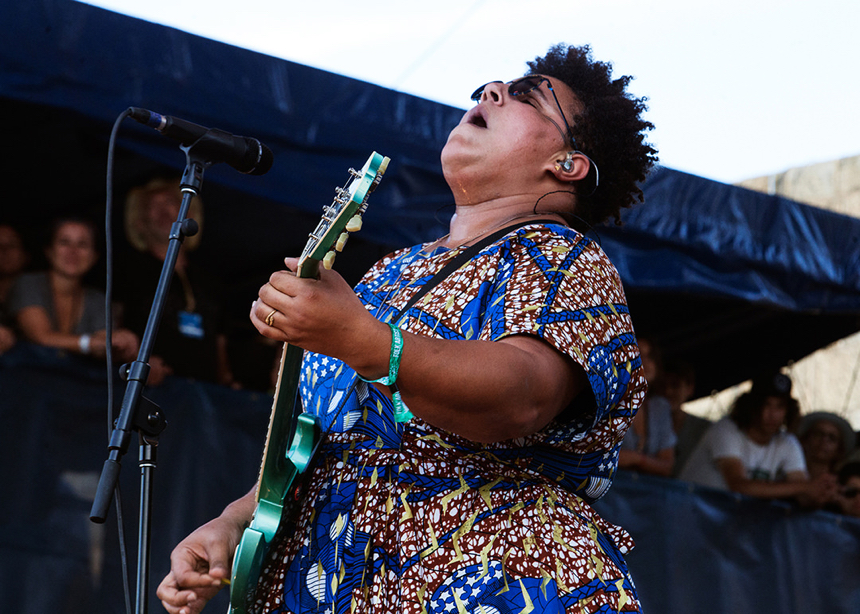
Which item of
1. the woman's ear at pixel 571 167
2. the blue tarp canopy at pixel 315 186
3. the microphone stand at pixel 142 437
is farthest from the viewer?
the blue tarp canopy at pixel 315 186

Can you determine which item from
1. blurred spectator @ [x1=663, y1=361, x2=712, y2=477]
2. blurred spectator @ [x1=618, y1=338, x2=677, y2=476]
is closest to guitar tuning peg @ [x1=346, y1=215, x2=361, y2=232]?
blurred spectator @ [x1=618, y1=338, x2=677, y2=476]

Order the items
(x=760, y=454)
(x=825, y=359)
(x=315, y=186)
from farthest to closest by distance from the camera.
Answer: (x=825, y=359) < (x=760, y=454) < (x=315, y=186)

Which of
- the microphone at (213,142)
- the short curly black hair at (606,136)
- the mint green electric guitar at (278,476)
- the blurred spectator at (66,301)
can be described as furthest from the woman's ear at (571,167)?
the blurred spectator at (66,301)

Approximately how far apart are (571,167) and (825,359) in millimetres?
7609

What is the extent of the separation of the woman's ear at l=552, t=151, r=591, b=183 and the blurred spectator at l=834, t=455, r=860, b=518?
3.90 m

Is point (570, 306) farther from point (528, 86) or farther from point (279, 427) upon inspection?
point (528, 86)

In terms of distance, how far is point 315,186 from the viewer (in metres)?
3.59

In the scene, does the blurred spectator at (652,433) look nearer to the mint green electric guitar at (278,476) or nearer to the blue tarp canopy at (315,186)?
the blue tarp canopy at (315,186)

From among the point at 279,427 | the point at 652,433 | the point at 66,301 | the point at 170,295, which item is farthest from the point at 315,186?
the point at 652,433

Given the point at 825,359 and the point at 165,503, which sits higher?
the point at 825,359

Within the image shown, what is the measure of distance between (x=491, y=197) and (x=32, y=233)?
3.09m

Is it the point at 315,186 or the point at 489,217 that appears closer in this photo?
the point at 489,217

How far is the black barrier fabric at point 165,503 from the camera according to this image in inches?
134

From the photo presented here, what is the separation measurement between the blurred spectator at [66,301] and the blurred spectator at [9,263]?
0.03 metres
